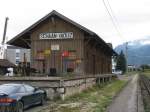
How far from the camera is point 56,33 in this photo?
33.6 meters

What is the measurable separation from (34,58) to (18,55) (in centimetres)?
10747

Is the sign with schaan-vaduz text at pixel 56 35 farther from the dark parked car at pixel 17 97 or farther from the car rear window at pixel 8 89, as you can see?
the car rear window at pixel 8 89

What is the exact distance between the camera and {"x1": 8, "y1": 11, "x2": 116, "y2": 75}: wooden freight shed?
32.7m

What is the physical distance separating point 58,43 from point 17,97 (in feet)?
57.1

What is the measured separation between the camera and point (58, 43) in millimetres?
33469

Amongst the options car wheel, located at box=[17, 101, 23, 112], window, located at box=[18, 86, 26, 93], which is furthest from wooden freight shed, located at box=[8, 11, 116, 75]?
car wheel, located at box=[17, 101, 23, 112]

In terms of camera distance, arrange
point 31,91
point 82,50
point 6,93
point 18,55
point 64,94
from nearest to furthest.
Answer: point 6,93
point 31,91
point 64,94
point 82,50
point 18,55

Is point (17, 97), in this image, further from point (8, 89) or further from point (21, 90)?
point (21, 90)

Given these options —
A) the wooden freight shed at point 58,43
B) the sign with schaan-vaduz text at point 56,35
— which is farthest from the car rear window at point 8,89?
the sign with schaan-vaduz text at point 56,35

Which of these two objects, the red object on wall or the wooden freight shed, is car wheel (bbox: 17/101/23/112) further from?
the red object on wall

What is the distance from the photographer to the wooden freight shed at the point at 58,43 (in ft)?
107

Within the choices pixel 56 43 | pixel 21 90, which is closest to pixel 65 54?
pixel 56 43

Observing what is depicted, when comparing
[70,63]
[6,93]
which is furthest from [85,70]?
[6,93]

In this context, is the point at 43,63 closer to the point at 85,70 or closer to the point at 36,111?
the point at 85,70
